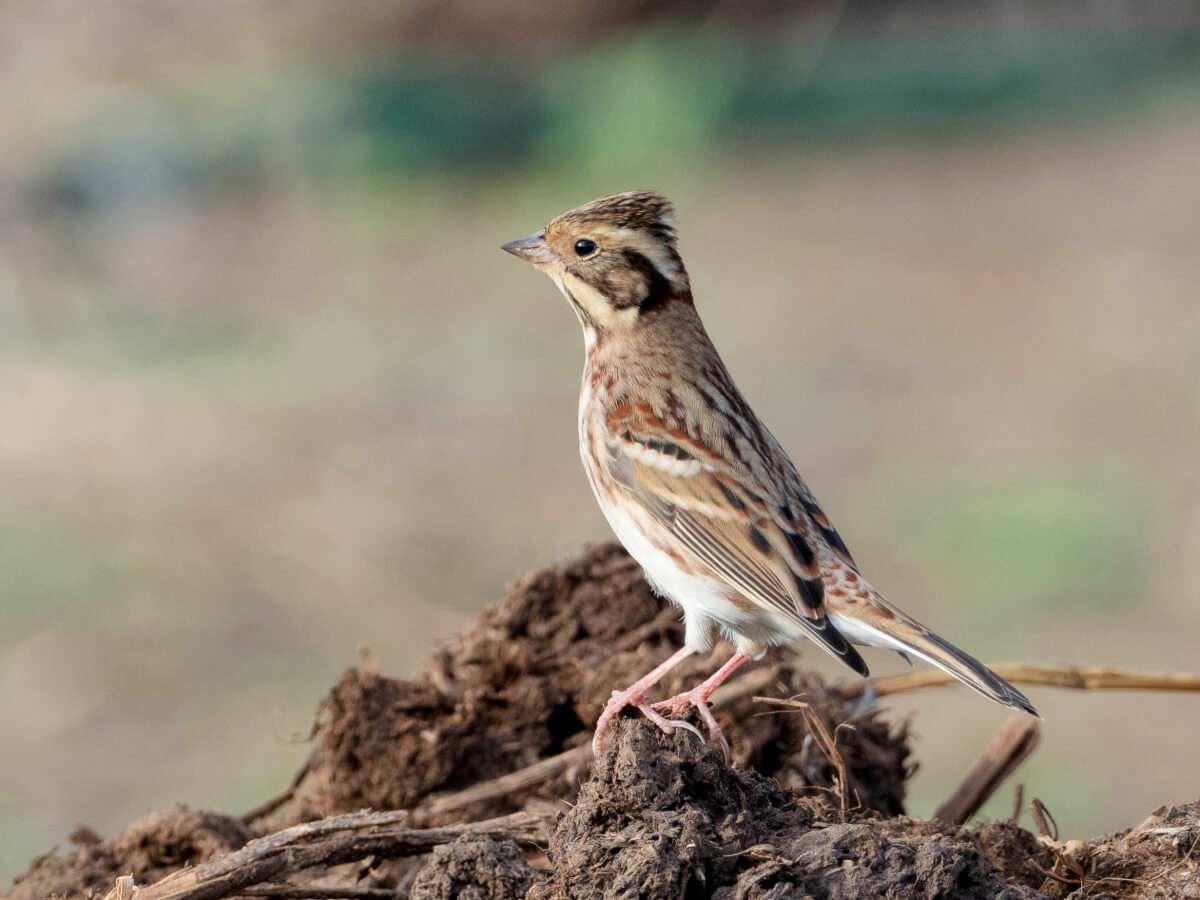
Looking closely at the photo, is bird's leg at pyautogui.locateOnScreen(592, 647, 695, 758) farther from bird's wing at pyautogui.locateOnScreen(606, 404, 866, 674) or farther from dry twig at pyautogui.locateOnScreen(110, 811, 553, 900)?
bird's wing at pyautogui.locateOnScreen(606, 404, 866, 674)

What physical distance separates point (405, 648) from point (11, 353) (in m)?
5.86

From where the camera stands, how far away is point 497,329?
13367 mm

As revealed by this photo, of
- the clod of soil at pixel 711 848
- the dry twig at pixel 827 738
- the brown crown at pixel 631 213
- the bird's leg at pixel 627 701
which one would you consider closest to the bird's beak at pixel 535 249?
the brown crown at pixel 631 213

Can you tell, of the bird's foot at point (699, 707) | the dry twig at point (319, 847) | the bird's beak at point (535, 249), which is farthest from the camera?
the bird's beak at point (535, 249)

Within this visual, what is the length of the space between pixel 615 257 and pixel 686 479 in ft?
2.39

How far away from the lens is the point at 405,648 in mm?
8453

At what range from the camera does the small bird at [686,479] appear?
4207mm

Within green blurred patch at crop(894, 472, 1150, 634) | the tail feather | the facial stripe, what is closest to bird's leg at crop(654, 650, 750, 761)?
the tail feather

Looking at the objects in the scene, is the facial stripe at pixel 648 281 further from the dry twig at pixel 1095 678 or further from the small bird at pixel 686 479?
the dry twig at pixel 1095 678

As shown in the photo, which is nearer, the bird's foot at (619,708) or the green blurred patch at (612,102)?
the bird's foot at (619,708)

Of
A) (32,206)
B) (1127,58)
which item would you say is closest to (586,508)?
(32,206)

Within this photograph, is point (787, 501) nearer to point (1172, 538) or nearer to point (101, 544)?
point (1172, 538)

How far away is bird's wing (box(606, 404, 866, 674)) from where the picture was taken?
4211 mm

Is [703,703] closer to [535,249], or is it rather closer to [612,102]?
[535,249]
